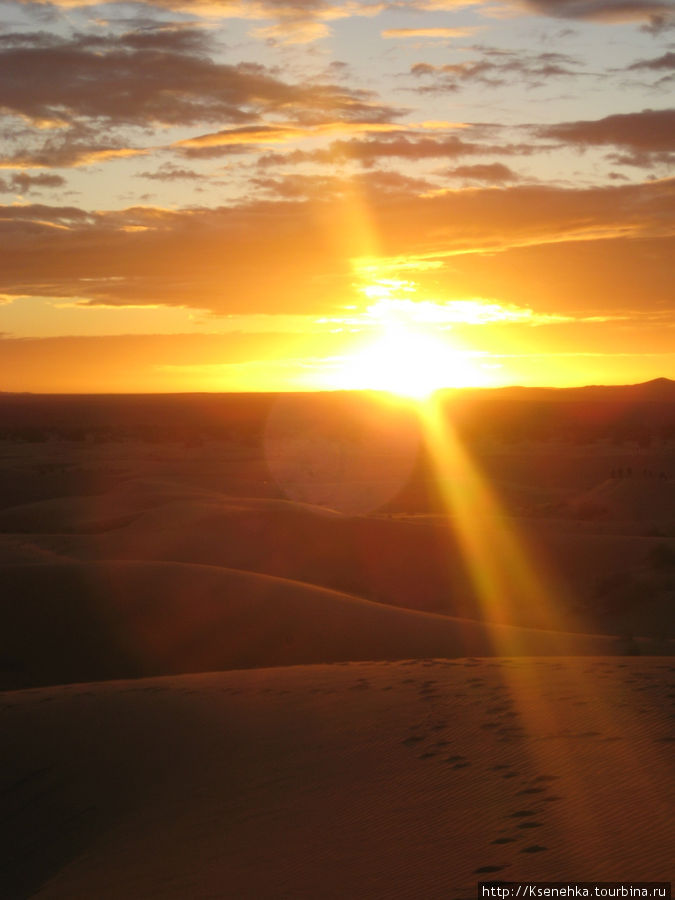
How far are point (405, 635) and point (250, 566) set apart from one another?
11.8 m

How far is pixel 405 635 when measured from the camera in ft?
56.6

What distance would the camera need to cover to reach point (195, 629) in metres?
18.6

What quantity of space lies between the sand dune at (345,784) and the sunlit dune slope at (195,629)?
4668 mm

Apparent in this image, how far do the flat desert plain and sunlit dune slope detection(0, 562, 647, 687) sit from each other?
6 centimetres

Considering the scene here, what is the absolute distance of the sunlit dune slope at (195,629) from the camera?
55.1 feet

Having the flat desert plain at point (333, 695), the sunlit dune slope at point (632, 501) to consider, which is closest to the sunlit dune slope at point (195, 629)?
the flat desert plain at point (333, 695)

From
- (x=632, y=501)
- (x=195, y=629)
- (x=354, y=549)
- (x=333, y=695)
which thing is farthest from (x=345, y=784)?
(x=632, y=501)

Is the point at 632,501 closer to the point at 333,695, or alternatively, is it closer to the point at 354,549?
the point at 354,549

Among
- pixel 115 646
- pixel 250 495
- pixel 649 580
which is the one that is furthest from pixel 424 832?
pixel 250 495

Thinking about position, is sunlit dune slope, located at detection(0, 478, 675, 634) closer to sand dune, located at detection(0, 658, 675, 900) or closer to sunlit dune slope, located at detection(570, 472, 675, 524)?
sunlit dune slope, located at detection(570, 472, 675, 524)

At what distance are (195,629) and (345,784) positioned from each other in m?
10.9

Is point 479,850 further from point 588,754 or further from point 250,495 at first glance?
point 250,495

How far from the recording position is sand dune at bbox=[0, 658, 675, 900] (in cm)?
634

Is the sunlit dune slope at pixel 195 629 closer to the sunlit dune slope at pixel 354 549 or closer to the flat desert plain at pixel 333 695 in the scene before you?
the flat desert plain at pixel 333 695
